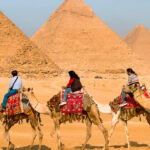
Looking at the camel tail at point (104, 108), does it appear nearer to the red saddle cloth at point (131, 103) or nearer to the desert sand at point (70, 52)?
the red saddle cloth at point (131, 103)

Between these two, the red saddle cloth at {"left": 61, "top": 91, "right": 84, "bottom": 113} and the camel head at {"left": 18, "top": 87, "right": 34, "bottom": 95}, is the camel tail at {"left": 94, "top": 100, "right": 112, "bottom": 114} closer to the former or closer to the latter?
the red saddle cloth at {"left": 61, "top": 91, "right": 84, "bottom": 113}

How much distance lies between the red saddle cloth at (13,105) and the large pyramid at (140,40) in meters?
166

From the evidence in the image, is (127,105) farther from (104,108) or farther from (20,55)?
(20,55)

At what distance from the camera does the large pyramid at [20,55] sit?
4425cm

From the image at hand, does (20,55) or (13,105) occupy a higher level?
(20,55)

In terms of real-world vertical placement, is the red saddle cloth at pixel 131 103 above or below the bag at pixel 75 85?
below

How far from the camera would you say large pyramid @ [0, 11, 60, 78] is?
44.2 meters

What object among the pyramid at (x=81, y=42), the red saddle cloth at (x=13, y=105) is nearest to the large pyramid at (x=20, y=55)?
the red saddle cloth at (x=13, y=105)

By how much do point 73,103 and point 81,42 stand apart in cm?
10375

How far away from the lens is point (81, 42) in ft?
362

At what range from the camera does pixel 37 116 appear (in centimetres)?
715

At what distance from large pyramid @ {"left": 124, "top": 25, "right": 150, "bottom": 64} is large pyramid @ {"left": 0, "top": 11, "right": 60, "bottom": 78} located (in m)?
126

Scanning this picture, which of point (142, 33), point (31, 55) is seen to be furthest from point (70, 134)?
point (142, 33)

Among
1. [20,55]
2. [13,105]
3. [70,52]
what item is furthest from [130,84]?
[70,52]
